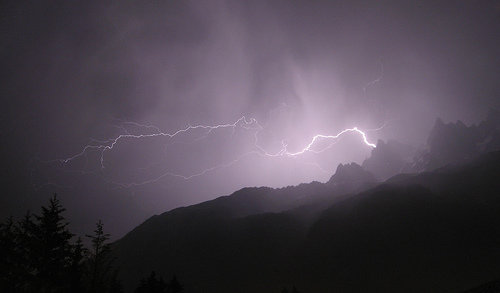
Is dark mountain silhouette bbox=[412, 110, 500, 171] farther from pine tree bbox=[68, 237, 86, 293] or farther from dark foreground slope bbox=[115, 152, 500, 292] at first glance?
pine tree bbox=[68, 237, 86, 293]

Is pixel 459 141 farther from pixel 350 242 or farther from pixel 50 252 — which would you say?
pixel 50 252

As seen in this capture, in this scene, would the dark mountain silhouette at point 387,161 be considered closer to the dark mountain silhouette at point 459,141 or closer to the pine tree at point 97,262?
the dark mountain silhouette at point 459,141

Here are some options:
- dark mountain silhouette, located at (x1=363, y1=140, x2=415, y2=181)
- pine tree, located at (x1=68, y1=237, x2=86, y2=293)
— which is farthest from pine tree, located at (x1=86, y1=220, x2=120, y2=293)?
dark mountain silhouette, located at (x1=363, y1=140, x2=415, y2=181)

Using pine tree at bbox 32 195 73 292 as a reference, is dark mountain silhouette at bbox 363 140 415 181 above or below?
above

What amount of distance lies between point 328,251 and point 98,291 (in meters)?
68.2

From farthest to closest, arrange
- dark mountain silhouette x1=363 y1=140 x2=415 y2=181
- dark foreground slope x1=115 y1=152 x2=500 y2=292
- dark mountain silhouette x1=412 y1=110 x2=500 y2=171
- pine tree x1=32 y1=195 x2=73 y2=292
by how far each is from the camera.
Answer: dark mountain silhouette x1=363 y1=140 x2=415 y2=181 < dark mountain silhouette x1=412 y1=110 x2=500 y2=171 < dark foreground slope x1=115 y1=152 x2=500 y2=292 < pine tree x1=32 y1=195 x2=73 y2=292

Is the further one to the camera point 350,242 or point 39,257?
point 350,242

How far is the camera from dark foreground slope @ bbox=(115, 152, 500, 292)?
6538cm

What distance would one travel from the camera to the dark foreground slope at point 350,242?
214 feet

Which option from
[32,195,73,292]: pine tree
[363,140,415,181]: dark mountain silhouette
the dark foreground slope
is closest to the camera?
[32,195,73,292]: pine tree

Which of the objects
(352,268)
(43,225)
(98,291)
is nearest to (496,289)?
(98,291)

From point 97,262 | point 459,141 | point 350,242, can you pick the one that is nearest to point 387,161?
point 459,141

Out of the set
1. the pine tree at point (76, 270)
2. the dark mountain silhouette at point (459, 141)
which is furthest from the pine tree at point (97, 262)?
the dark mountain silhouette at point (459, 141)

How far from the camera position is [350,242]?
7919 centimetres
